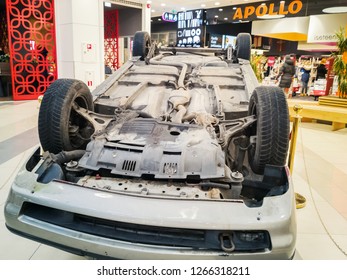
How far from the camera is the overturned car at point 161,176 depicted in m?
1.55

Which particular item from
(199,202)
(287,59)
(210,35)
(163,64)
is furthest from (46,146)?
(210,35)

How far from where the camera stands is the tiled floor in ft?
7.54

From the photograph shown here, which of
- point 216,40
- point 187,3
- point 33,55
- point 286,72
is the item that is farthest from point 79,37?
point 216,40

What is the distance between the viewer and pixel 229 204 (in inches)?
64.7

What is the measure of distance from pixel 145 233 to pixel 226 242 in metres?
0.41

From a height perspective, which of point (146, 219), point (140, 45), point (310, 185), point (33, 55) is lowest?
point (310, 185)

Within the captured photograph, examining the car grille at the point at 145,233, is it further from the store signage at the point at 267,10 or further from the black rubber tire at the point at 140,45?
the store signage at the point at 267,10

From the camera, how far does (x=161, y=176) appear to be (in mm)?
1936

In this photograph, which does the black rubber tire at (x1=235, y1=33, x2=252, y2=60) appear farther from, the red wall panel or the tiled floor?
the red wall panel

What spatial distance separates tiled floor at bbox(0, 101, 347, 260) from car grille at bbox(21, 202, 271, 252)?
0.62 m

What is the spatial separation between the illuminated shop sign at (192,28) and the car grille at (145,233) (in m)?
9.36

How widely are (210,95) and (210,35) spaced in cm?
1315

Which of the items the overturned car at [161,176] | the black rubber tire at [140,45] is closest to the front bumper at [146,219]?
the overturned car at [161,176]

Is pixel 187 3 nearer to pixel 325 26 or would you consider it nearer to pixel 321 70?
pixel 325 26
